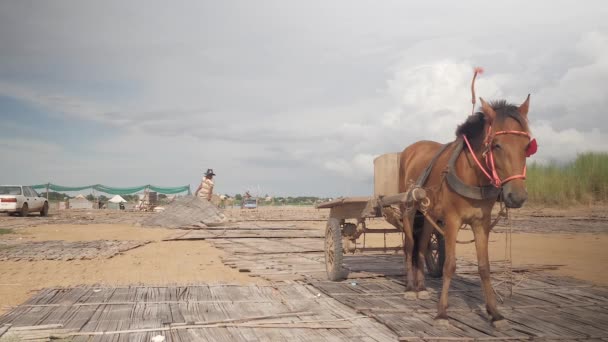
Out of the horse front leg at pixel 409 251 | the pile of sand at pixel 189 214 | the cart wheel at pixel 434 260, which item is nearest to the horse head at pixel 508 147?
the horse front leg at pixel 409 251

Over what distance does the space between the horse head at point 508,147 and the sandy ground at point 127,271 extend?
4331mm

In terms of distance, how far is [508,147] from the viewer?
14.9 ft

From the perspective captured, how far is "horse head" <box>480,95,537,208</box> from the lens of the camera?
4414mm

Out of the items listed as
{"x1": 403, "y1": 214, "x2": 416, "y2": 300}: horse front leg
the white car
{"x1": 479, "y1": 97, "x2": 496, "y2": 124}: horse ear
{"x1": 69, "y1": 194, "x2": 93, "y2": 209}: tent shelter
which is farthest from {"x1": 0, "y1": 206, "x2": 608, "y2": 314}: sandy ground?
{"x1": 69, "y1": 194, "x2": 93, "y2": 209}: tent shelter

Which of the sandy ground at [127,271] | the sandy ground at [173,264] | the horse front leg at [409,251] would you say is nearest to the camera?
the horse front leg at [409,251]

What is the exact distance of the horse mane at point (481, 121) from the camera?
15.5 ft

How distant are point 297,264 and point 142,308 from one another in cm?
433

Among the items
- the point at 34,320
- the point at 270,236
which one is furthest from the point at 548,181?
the point at 34,320

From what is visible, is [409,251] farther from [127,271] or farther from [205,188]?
[205,188]

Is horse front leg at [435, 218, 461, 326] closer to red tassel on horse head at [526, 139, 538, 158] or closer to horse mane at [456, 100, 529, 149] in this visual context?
horse mane at [456, 100, 529, 149]

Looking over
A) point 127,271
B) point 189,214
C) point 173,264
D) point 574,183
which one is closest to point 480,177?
point 127,271

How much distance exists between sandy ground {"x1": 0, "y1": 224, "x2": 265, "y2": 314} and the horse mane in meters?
4.09

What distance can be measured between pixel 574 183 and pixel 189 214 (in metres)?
18.4

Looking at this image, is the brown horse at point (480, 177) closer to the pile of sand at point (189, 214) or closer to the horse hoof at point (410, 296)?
the horse hoof at point (410, 296)
